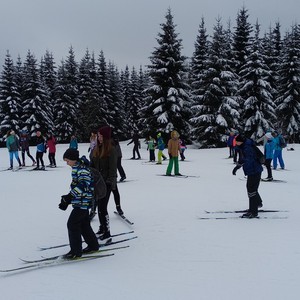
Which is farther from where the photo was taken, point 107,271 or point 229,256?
point 229,256

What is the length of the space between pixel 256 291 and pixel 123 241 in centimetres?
265

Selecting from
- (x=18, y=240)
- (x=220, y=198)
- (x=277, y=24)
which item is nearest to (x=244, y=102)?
(x=277, y=24)

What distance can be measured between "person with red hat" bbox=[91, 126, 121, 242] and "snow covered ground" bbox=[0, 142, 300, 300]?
64 cm

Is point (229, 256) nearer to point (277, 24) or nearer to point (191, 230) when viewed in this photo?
point (191, 230)

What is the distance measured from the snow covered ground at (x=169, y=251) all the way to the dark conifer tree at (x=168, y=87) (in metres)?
22.5

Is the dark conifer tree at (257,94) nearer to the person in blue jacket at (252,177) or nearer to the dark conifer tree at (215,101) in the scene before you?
the dark conifer tree at (215,101)

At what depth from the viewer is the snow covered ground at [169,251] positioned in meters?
4.07

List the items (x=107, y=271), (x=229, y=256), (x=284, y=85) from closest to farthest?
(x=107, y=271), (x=229, y=256), (x=284, y=85)

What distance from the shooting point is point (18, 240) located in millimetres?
6152

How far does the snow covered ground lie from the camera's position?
4.07 meters

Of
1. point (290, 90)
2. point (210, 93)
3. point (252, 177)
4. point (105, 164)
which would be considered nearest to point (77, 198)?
point (105, 164)

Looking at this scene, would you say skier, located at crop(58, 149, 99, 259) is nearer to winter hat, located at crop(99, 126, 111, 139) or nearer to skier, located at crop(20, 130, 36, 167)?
winter hat, located at crop(99, 126, 111, 139)

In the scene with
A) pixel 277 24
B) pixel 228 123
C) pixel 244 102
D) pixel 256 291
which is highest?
pixel 277 24

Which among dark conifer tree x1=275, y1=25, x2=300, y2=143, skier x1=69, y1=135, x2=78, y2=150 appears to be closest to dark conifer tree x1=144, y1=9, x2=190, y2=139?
dark conifer tree x1=275, y1=25, x2=300, y2=143
